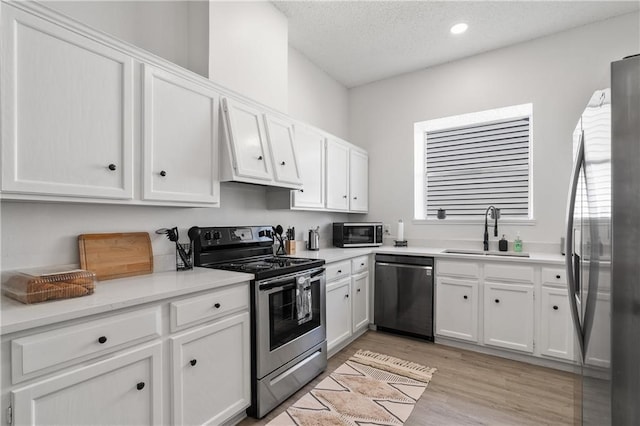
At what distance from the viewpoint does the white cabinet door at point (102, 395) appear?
45.7 inches

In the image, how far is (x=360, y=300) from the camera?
3.43m

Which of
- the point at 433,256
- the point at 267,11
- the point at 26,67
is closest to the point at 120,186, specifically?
the point at 26,67

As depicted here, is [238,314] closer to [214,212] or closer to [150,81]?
[214,212]

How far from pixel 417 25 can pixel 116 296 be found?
3368 mm

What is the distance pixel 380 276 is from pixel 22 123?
3.12 meters

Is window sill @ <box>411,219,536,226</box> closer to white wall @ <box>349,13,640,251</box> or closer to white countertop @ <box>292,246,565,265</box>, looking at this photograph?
white wall @ <box>349,13,640,251</box>

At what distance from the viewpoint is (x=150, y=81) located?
184cm

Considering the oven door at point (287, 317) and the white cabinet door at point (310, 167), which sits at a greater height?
the white cabinet door at point (310, 167)

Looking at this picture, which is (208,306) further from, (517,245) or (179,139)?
(517,245)

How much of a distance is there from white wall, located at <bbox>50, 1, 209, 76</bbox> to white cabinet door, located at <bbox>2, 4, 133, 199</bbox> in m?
0.47

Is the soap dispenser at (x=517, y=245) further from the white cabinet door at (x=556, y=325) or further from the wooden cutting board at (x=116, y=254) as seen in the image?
the wooden cutting board at (x=116, y=254)

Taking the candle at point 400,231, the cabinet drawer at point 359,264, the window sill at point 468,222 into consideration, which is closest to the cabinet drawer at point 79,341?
the cabinet drawer at point 359,264

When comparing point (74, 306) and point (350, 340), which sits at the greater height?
point (74, 306)

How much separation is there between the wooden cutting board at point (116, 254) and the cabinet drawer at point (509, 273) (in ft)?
9.39
